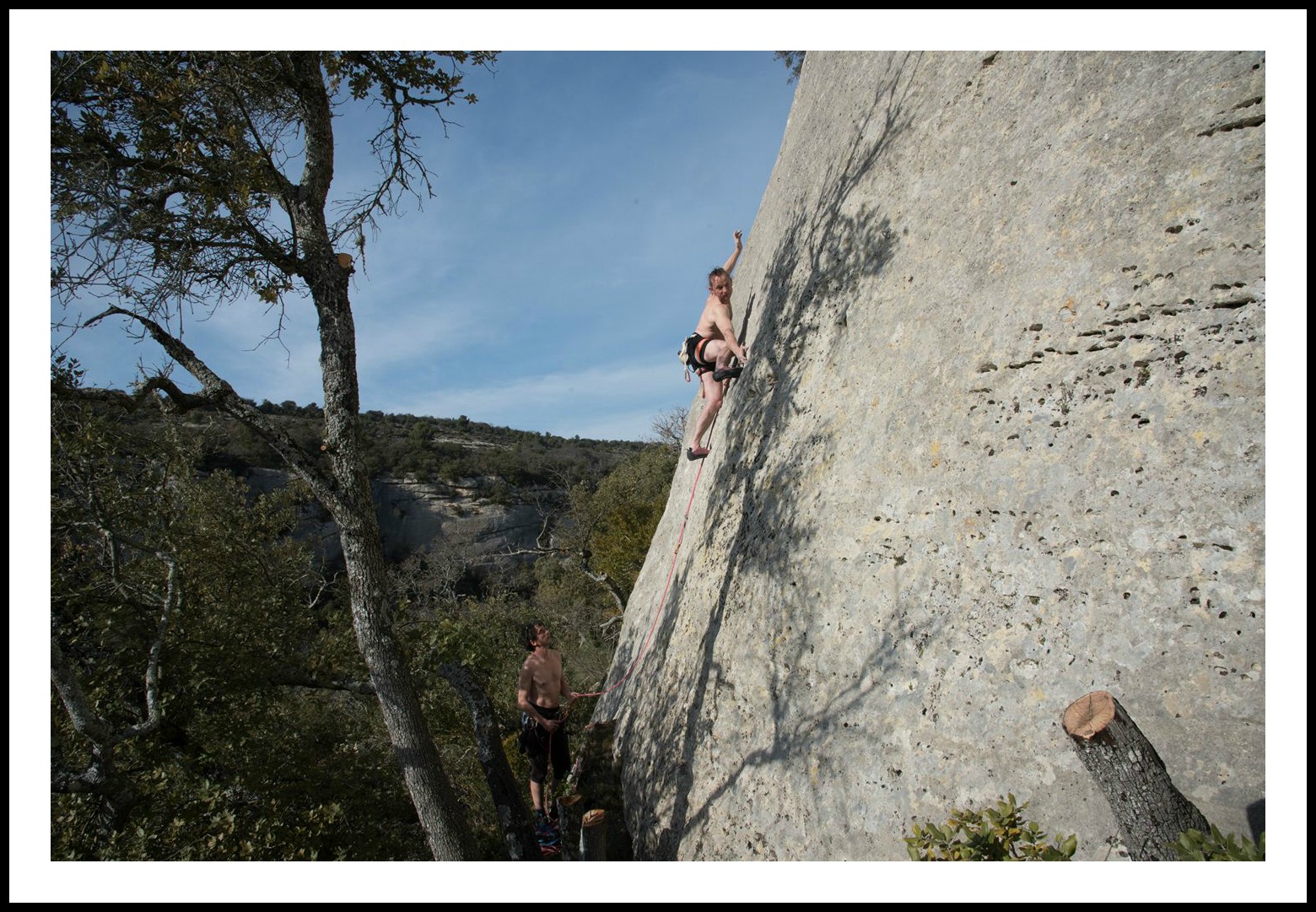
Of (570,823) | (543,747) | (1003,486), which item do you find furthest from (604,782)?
(1003,486)

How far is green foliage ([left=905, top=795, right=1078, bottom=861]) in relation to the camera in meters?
2.42

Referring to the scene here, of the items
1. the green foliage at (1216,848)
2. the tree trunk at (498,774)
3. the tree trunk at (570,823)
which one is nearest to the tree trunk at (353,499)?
the tree trunk at (498,774)

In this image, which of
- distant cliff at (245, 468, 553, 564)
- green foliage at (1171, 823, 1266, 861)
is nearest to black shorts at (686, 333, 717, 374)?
green foliage at (1171, 823, 1266, 861)

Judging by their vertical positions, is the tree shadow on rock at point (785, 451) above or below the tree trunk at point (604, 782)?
above

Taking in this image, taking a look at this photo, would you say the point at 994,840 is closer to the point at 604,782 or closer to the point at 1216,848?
the point at 1216,848

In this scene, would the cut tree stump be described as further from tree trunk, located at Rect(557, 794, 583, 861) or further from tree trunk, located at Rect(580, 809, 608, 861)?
tree trunk, located at Rect(580, 809, 608, 861)

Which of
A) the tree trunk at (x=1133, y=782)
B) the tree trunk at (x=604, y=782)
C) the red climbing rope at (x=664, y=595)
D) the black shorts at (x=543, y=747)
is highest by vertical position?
the red climbing rope at (x=664, y=595)

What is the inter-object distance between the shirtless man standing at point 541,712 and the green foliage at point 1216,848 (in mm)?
4777

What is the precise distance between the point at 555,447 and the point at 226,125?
175ft

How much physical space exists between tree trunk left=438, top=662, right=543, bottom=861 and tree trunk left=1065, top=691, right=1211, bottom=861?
16.5 ft

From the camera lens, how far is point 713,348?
6523 millimetres

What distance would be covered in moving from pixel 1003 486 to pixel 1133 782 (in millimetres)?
1451

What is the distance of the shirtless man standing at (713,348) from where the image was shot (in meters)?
6.29

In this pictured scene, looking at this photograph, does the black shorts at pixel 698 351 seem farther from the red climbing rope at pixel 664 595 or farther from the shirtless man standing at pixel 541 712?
the shirtless man standing at pixel 541 712
